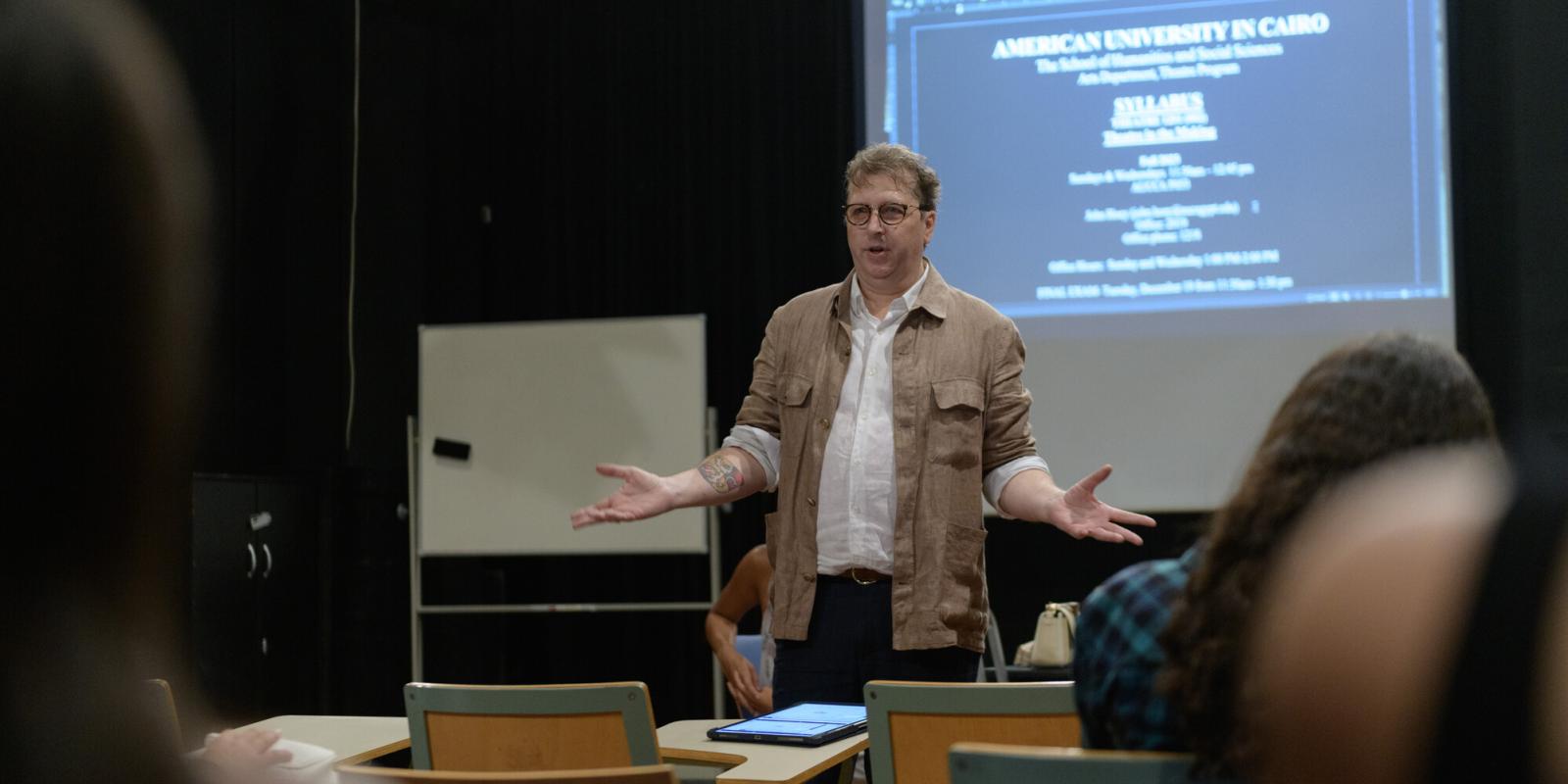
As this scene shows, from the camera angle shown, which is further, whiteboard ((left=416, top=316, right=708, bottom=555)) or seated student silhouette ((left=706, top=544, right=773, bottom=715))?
whiteboard ((left=416, top=316, right=708, bottom=555))

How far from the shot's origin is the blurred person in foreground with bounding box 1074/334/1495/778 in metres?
1.17

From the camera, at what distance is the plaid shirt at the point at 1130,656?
1.30 meters

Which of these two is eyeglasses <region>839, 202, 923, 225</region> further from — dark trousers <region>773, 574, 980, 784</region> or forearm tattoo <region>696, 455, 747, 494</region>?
dark trousers <region>773, 574, 980, 784</region>

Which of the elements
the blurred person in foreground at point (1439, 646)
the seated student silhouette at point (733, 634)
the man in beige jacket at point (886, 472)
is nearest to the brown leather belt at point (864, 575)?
the man in beige jacket at point (886, 472)

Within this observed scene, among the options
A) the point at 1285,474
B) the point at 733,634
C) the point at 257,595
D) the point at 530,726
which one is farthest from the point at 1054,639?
the point at 1285,474

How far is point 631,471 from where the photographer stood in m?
2.71

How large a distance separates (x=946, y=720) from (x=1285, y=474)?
0.92 meters

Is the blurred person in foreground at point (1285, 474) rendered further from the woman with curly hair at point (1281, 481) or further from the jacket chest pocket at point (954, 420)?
the jacket chest pocket at point (954, 420)

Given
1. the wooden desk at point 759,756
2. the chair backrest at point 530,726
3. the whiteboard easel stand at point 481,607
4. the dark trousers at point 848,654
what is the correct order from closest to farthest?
the wooden desk at point 759,756
the chair backrest at point 530,726
the dark trousers at point 848,654
the whiteboard easel stand at point 481,607

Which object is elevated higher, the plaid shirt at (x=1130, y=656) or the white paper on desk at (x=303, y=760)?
the plaid shirt at (x=1130, y=656)

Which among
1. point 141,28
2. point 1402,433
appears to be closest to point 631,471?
point 1402,433

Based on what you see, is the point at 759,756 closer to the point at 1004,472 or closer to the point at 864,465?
the point at 864,465

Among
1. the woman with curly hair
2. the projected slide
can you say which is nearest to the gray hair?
the woman with curly hair

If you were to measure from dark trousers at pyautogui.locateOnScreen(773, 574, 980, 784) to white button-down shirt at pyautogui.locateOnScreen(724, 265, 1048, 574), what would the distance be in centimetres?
5
